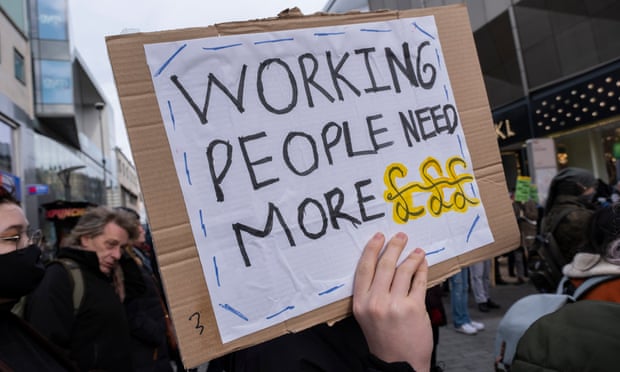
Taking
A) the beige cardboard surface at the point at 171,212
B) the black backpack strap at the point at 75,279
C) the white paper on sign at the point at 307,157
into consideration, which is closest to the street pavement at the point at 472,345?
the black backpack strap at the point at 75,279

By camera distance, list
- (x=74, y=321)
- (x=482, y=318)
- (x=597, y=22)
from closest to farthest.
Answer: (x=74, y=321)
(x=482, y=318)
(x=597, y=22)

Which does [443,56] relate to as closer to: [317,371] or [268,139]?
[268,139]

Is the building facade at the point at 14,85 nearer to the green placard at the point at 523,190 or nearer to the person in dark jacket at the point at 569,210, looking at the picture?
the green placard at the point at 523,190

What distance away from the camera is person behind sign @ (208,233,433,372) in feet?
3.53

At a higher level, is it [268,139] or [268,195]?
[268,139]

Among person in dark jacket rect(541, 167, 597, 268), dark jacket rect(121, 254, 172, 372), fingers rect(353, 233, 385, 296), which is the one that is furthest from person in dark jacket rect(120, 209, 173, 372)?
person in dark jacket rect(541, 167, 597, 268)

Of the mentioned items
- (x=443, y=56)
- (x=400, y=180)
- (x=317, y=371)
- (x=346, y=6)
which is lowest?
(x=317, y=371)

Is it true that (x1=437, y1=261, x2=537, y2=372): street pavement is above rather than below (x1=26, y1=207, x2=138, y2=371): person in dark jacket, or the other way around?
Answer: below

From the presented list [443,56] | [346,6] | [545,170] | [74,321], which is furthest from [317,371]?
[346,6]

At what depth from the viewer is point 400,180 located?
1312 mm

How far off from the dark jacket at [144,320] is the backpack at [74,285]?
598 mm

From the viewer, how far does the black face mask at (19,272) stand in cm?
178

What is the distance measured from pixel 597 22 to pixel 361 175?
45.7 ft

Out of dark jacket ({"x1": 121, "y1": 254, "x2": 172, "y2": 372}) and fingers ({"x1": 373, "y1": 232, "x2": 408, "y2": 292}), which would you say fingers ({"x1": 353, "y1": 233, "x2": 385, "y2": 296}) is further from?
dark jacket ({"x1": 121, "y1": 254, "x2": 172, "y2": 372})
